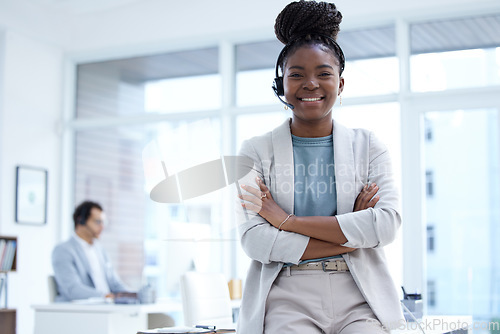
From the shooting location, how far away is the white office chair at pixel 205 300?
3084mm

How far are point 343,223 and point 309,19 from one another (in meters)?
0.53

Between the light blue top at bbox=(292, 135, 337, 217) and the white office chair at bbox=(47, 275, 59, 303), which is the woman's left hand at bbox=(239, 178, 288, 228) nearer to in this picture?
the light blue top at bbox=(292, 135, 337, 217)

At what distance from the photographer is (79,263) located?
5.10 meters

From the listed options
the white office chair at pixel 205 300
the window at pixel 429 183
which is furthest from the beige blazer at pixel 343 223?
the window at pixel 429 183

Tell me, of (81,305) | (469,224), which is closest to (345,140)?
(81,305)

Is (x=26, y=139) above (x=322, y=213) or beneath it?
above

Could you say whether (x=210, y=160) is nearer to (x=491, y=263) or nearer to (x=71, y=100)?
(x=491, y=263)

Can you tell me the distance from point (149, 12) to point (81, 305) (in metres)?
3.49

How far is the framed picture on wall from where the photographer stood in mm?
6195

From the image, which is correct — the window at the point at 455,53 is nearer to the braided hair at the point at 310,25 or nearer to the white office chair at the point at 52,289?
the white office chair at the point at 52,289

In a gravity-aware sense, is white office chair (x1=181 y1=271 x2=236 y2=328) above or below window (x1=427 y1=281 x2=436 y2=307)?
above

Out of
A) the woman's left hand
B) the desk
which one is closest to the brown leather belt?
the woman's left hand

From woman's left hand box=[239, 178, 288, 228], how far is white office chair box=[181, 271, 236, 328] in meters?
1.42

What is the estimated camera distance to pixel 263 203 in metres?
1.68
